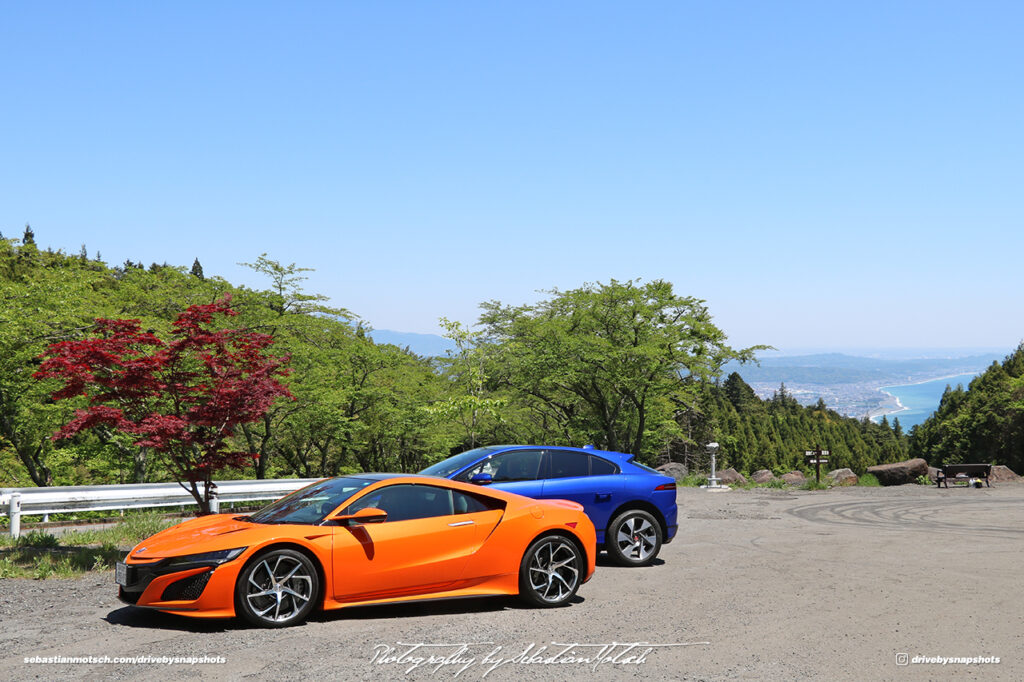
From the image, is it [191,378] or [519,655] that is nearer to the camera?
[519,655]

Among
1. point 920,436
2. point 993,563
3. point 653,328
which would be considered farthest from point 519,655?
point 920,436

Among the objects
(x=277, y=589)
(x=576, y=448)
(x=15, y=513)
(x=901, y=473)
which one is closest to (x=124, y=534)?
(x=15, y=513)

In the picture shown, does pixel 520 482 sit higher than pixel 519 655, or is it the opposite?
pixel 520 482

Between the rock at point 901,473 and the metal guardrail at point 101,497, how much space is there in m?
23.3

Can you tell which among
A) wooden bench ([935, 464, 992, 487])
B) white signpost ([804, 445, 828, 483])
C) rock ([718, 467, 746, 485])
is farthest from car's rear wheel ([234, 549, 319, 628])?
rock ([718, 467, 746, 485])

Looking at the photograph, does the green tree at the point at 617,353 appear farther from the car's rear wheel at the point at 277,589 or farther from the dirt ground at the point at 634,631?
the car's rear wheel at the point at 277,589

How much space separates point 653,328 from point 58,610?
99.6ft

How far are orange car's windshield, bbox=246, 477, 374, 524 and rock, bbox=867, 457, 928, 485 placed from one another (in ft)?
95.2

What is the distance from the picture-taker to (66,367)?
1062cm

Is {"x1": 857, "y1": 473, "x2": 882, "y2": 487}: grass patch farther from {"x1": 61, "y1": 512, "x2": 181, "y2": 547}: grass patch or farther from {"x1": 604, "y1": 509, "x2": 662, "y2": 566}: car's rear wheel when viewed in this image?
{"x1": 61, "y1": 512, "x2": 181, "y2": 547}: grass patch

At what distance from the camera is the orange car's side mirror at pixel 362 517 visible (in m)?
7.41

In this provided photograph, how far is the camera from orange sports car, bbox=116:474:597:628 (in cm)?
701

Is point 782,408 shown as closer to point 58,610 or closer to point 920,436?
point 920,436

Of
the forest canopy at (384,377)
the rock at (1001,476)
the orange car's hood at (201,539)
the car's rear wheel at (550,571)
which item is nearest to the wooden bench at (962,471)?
the rock at (1001,476)
